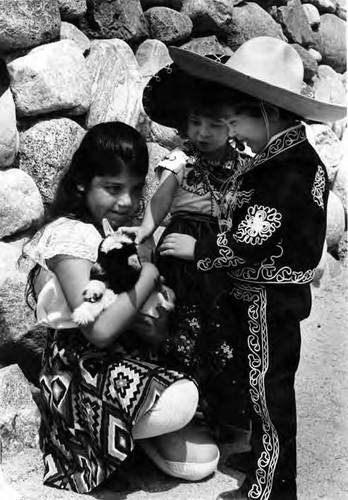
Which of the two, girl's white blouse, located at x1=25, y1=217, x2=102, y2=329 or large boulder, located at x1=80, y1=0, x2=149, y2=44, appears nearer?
girl's white blouse, located at x1=25, y1=217, x2=102, y2=329

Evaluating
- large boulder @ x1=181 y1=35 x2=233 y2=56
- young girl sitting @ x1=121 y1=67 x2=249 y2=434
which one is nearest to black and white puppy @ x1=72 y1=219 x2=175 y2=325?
young girl sitting @ x1=121 y1=67 x2=249 y2=434

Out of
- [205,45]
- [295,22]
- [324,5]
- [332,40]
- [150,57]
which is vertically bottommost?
[332,40]

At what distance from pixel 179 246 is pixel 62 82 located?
2.68 ft

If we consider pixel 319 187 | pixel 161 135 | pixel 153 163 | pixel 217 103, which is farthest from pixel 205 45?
pixel 319 187

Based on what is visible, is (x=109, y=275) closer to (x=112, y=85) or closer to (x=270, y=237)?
(x=270, y=237)

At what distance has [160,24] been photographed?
351 cm

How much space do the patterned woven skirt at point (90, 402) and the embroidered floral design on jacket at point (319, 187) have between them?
0.66m

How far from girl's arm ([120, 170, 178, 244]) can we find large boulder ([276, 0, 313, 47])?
6.90 ft

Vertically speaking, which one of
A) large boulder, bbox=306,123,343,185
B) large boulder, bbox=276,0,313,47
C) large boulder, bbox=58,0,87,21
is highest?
large boulder, bbox=58,0,87,21

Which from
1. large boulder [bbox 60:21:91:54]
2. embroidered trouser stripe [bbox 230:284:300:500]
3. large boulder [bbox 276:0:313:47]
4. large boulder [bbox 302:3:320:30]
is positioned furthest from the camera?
large boulder [bbox 302:3:320:30]

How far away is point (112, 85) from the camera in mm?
3129

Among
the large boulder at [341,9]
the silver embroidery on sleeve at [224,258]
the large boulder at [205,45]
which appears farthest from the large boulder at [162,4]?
the large boulder at [341,9]

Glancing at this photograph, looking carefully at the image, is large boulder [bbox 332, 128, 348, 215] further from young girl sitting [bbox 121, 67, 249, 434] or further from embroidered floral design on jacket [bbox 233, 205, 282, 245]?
embroidered floral design on jacket [bbox 233, 205, 282, 245]

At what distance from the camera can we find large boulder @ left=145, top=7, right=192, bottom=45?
11.5 ft
